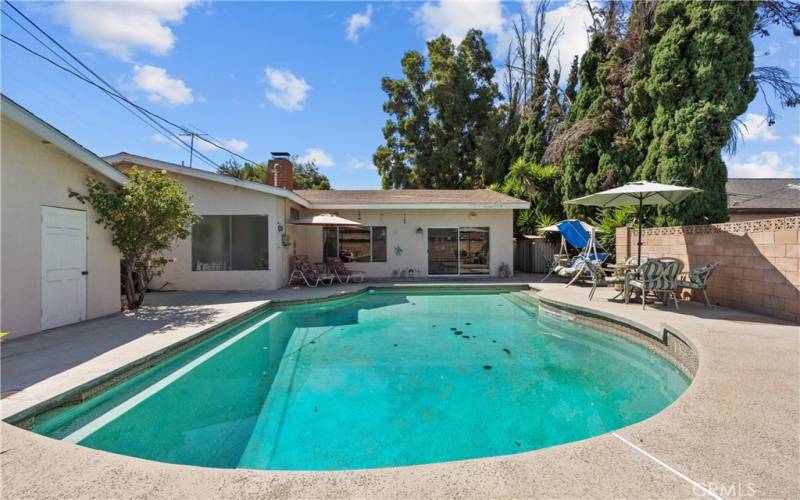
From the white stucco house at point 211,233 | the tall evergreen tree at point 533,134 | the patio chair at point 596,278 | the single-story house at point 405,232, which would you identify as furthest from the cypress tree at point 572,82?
the patio chair at point 596,278

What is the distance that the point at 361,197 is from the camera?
14.9 metres

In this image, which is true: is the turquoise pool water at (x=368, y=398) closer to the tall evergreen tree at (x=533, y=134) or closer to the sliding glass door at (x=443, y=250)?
the sliding glass door at (x=443, y=250)

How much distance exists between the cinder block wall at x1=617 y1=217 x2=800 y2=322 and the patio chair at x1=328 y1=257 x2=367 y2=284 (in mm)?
9228

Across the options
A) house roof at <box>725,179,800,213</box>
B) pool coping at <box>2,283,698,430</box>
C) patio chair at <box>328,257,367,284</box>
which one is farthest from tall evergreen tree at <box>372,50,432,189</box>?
house roof at <box>725,179,800,213</box>

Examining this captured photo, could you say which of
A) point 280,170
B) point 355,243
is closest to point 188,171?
point 280,170

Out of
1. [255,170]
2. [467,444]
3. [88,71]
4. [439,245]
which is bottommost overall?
[467,444]

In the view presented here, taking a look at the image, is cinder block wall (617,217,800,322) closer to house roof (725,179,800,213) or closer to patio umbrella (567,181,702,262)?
patio umbrella (567,181,702,262)

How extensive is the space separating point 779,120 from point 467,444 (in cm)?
1663

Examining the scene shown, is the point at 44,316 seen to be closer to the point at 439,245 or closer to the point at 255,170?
the point at 439,245

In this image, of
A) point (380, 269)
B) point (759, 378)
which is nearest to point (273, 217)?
point (380, 269)

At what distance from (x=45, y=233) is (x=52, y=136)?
1.60 metres

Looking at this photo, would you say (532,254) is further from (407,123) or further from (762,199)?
(762,199)

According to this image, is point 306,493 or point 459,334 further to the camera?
point 459,334

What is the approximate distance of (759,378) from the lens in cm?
356
